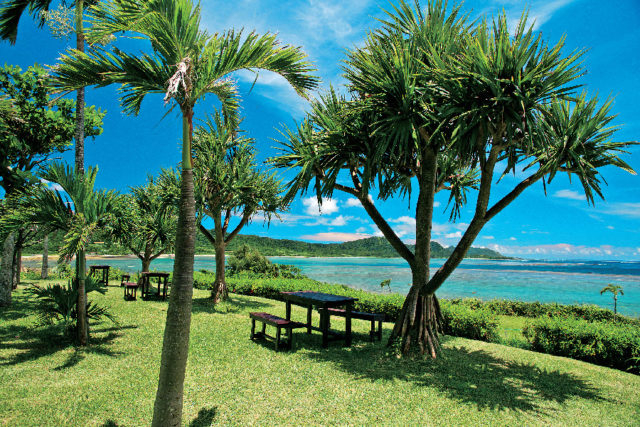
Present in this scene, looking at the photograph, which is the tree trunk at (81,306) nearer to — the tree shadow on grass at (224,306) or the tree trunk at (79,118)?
the tree trunk at (79,118)

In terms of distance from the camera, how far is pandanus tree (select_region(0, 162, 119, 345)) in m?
5.55

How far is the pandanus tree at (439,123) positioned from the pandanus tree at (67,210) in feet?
11.9

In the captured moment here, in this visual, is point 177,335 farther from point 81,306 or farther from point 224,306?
point 224,306

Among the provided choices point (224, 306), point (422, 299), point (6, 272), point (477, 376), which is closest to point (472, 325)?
point (422, 299)

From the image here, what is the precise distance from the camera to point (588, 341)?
22.7 ft

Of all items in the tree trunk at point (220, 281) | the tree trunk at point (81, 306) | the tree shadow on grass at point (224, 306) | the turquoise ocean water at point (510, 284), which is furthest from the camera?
the turquoise ocean water at point (510, 284)

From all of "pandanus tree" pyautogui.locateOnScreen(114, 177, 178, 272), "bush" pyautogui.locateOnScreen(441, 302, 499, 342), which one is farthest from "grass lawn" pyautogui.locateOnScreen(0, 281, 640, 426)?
"pandanus tree" pyautogui.locateOnScreen(114, 177, 178, 272)

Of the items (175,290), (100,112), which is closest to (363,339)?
(175,290)

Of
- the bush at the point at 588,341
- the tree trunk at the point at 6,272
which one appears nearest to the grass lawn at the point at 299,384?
the bush at the point at 588,341

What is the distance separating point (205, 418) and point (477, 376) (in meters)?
4.31

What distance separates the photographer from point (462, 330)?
877 cm

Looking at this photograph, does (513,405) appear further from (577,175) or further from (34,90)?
(34,90)

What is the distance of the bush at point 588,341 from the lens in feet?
21.1

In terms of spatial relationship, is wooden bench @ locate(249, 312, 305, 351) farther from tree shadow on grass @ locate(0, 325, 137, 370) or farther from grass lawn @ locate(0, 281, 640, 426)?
tree shadow on grass @ locate(0, 325, 137, 370)
